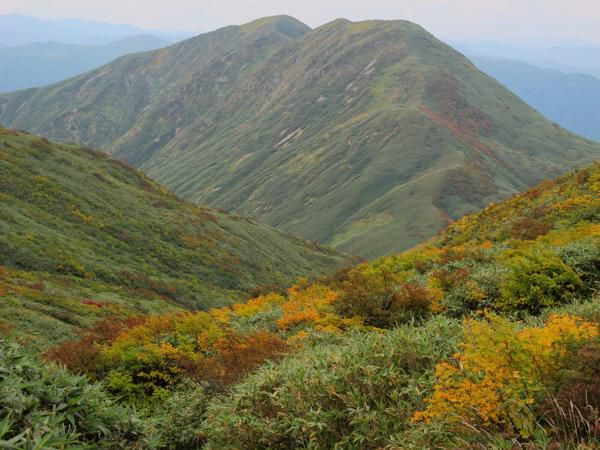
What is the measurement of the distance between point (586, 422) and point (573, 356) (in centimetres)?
122

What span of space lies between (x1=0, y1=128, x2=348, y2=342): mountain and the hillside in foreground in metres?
10.1

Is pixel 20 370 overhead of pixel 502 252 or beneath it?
overhead

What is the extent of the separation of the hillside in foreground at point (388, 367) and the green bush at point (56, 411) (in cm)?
23

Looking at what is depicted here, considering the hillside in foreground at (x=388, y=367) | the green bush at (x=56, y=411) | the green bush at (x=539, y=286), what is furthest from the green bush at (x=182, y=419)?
the green bush at (x=539, y=286)

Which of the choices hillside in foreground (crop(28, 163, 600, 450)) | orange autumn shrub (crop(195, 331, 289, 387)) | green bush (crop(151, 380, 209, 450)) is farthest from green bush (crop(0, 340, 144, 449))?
orange autumn shrub (crop(195, 331, 289, 387))

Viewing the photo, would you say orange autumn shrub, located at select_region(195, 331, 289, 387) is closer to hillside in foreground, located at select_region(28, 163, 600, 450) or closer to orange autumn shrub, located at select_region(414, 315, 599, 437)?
hillside in foreground, located at select_region(28, 163, 600, 450)

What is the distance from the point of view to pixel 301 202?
164 metres

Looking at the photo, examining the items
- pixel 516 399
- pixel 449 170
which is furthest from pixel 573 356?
pixel 449 170

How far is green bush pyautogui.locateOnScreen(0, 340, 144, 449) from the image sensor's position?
18.8 feet

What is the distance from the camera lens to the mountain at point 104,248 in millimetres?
29125

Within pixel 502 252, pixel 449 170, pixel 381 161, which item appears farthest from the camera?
pixel 381 161

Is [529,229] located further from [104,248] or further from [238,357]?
[104,248]

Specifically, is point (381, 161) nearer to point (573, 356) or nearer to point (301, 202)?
point (301, 202)

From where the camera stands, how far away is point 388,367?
8.35 meters
